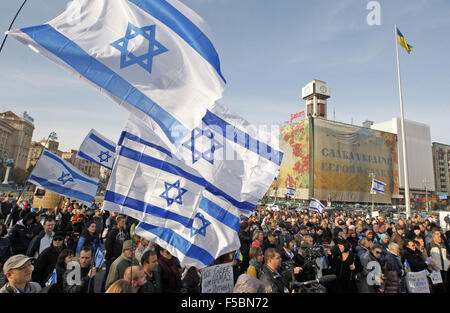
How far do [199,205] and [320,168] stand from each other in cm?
5943

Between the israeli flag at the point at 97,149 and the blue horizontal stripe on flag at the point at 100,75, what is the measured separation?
4.49m

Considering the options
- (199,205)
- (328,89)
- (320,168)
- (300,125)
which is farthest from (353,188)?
(199,205)

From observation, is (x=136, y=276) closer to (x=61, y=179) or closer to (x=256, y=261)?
(x=256, y=261)

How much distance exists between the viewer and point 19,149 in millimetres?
94125

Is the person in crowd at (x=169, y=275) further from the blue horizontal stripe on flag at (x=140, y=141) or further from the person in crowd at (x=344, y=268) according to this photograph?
the person in crowd at (x=344, y=268)

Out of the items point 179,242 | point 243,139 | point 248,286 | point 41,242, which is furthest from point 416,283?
point 41,242

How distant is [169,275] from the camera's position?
434 centimetres

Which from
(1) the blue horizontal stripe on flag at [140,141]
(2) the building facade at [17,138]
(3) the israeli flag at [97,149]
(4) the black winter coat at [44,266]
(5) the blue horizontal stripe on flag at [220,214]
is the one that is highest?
(2) the building facade at [17,138]

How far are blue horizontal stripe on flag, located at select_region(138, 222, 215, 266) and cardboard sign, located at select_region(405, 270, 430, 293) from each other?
3.85 metres

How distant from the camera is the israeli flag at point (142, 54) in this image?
3.25m

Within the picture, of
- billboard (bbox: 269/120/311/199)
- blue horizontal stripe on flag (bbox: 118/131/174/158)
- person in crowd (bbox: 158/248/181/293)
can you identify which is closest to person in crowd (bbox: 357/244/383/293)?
person in crowd (bbox: 158/248/181/293)

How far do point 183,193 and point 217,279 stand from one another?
1.41 meters

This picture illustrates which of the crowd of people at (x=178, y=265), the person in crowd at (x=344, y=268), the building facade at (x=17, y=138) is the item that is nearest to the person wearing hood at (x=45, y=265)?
the crowd of people at (x=178, y=265)

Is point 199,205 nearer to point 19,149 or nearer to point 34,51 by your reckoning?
point 34,51
